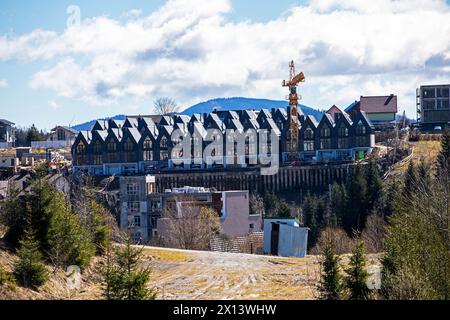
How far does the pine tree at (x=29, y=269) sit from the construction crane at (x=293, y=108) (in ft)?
228

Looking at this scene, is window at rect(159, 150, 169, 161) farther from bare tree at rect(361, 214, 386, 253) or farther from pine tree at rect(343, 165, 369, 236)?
bare tree at rect(361, 214, 386, 253)

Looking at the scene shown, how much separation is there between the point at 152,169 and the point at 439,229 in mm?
65587

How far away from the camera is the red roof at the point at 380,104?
347 ft

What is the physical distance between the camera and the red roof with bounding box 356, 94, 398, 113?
10581 cm

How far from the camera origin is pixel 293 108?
93.9 meters

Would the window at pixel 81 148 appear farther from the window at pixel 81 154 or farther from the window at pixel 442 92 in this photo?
the window at pixel 442 92

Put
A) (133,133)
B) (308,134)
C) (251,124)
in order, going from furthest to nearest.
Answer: (251,124) < (308,134) < (133,133)

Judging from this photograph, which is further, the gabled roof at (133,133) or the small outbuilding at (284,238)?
the gabled roof at (133,133)

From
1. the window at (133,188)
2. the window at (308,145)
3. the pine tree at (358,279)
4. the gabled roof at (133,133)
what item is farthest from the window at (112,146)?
the pine tree at (358,279)

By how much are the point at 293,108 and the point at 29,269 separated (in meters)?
75.8

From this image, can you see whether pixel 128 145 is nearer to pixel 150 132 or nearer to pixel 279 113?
pixel 150 132

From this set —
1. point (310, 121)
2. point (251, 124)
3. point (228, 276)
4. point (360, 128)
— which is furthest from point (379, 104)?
point (228, 276)

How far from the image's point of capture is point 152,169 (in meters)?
86.1
